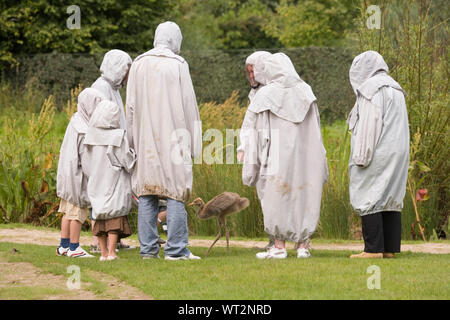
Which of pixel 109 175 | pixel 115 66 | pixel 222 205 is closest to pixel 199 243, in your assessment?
pixel 222 205

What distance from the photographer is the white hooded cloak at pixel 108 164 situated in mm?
7109

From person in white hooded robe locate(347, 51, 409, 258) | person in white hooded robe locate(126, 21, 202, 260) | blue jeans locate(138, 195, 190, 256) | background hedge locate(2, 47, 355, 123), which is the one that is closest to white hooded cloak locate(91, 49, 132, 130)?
person in white hooded robe locate(126, 21, 202, 260)

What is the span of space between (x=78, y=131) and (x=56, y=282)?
1.87 meters

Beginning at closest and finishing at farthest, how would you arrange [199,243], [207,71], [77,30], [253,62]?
[253,62] → [199,243] → [207,71] → [77,30]

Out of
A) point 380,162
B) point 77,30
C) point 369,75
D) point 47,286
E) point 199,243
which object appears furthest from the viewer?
point 77,30

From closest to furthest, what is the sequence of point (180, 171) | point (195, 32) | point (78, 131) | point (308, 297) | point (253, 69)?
point (308, 297)
point (180, 171)
point (78, 131)
point (253, 69)
point (195, 32)

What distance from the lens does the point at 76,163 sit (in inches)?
297

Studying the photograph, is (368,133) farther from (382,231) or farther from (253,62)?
(253,62)

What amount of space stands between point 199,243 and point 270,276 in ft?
9.94

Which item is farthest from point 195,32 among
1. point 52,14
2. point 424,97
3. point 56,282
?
point 56,282

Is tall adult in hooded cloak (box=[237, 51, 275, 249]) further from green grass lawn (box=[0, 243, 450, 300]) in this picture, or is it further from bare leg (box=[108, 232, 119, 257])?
bare leg (box=[108, 232, 119, 257])

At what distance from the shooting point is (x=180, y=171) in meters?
7.01

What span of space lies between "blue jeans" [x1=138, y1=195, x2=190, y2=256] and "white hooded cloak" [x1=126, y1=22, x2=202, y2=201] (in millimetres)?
106

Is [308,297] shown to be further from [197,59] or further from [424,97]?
[197,59]
